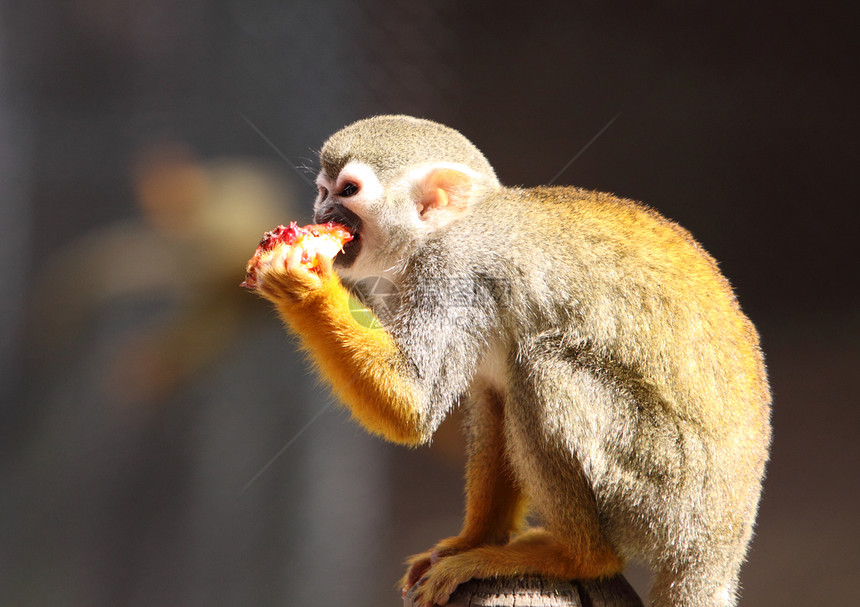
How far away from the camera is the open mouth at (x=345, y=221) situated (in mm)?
1501

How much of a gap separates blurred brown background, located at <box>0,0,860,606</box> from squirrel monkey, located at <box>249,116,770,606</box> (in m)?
0.51

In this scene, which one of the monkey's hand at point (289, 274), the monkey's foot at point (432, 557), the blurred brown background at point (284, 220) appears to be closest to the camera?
the monkey's hand at point (289, 274)

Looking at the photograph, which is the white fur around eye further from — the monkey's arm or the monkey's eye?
the monkey's arm

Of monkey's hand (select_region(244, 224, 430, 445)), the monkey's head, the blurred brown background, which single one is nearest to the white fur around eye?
the monkey's head

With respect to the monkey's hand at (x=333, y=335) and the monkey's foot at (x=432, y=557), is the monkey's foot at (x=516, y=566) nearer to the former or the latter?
the monkey's foot at (x=432, y=557)

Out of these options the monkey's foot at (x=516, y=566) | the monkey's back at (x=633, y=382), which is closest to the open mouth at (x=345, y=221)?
the monkey's back at (x=633, y=382)

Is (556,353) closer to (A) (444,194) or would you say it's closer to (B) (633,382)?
(B) (633,382)

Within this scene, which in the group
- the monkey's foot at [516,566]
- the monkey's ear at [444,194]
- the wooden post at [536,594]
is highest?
the monkey's ear at [444,194]

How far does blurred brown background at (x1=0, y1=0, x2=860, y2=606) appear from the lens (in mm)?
1830

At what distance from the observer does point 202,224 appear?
1896mm

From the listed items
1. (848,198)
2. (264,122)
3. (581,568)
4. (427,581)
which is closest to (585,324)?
(581,568)

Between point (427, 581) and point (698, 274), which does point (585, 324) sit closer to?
point (698, 274)

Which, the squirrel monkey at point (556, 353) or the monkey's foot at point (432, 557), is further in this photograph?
the monkey's foot at point (432, 557)

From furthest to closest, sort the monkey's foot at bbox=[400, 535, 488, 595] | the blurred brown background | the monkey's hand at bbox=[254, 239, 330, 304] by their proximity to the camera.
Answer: the blurred brown background → the monkey's foot at bbox=[400, 535, 488, 595] → the monkey's hand at bbox=[254, 239, 330, 304]
